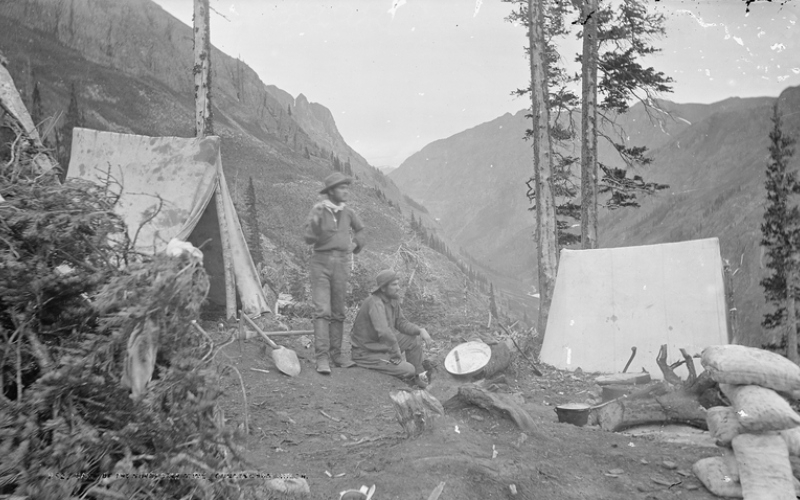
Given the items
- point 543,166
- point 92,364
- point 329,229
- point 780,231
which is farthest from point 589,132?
point 780,231

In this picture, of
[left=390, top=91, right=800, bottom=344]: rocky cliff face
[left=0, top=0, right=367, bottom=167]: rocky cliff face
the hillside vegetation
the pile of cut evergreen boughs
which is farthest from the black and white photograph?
[left=390, top=91, right=800, bottom=344]: rocky cliff face

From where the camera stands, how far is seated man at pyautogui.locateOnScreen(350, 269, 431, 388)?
598 cm

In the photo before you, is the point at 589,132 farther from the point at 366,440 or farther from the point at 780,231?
the point at 780,231

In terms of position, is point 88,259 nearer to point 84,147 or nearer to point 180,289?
point 180,289

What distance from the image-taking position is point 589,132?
11.1m

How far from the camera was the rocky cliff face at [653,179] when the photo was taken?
73163 millimetres

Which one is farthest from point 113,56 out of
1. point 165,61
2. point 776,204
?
point 776,204

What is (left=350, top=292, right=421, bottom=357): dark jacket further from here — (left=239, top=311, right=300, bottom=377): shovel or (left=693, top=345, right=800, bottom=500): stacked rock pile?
(left=693, top=345, right=800, bottom=500): stacked rock pile

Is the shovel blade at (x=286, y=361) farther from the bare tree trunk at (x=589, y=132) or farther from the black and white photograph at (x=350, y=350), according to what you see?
the bare tree trunk at (x=589, y=132)

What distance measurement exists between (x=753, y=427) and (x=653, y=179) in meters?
129

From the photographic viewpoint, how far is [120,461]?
1.39m

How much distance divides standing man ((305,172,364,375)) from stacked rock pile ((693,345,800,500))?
12.2 ft

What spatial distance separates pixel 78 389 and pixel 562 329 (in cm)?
684

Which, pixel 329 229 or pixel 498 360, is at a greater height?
pixel 329 229
